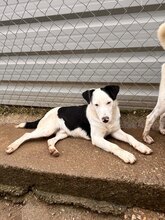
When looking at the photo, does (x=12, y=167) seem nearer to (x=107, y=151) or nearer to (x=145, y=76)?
(x=107, y=151)

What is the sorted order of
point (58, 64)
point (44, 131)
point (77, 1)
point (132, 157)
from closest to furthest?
point (132, 157) < point (77, 1) < point (44, 131) < point (58, 64)

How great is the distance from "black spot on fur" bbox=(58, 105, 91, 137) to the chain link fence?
1.45 ft

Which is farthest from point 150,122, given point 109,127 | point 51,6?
point 51,6

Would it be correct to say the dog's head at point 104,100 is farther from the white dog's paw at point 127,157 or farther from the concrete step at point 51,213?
the concrete step at point 51,213

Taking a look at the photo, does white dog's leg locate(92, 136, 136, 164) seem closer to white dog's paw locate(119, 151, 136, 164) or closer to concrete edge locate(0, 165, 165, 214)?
white dog's paw locate(119, 151, 136, 164)

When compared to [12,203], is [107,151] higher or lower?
higher

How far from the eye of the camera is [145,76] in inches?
138

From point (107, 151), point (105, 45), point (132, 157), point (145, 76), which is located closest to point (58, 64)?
point (105, 45)

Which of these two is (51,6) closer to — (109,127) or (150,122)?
(109,127)

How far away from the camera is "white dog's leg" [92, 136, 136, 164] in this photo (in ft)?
9.55

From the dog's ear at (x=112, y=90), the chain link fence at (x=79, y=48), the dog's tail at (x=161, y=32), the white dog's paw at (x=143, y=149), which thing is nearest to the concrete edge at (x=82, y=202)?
the white dog's paw at (x=143, y=149)

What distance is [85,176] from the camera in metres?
2.91

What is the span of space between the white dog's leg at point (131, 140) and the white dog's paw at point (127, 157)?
14 centimetres

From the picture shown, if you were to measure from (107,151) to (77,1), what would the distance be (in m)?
1.57
